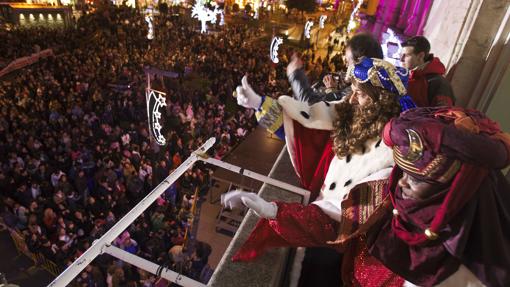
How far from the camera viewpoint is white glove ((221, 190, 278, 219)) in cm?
210

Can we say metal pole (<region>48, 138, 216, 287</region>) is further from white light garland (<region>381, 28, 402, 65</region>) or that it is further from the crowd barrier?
the crowd barrier

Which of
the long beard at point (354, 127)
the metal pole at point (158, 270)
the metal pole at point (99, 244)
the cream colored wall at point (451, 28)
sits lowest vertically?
the metal pole at point (158, 270)


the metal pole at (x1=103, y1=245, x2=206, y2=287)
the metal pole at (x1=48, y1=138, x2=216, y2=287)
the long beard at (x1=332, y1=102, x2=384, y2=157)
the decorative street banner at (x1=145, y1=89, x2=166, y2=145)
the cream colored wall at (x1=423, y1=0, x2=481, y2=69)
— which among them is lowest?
the decorative street banner at (x1=145, y1=89, x2=166, y2=145)

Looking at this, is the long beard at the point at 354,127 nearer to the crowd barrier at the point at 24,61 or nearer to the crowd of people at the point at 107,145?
the crowd of people at the point at 107,145

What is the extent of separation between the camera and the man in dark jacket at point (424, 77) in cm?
276

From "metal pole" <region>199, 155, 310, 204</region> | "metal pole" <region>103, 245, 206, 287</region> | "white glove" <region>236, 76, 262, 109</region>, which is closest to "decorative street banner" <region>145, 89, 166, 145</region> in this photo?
"metal pole" <region>199, 155, 310, 204</region>

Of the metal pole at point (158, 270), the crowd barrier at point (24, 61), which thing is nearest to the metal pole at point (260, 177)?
the metal pole at point (158, 270)

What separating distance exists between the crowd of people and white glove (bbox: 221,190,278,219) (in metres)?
4.02

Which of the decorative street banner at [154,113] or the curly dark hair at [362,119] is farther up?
the curly dark hair at [362,119]

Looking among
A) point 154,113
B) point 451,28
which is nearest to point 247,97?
point 451,28

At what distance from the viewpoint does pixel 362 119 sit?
2.31 metres

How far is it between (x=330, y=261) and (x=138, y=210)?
1564mm

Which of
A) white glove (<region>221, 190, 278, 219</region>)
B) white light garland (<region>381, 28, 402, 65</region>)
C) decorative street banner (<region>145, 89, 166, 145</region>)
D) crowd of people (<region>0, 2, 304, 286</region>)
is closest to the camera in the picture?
white glove (<region>221, 190, 278, 219</region>)

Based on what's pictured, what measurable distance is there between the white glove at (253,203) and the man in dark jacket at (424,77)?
1.68m
